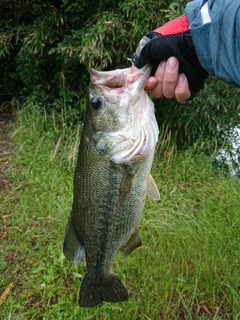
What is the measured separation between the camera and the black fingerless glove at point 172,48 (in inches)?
61.8

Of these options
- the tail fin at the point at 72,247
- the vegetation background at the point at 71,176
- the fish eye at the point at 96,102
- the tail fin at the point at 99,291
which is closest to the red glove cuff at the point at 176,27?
the fish eye at the point at 96,102

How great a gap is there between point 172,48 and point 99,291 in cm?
123

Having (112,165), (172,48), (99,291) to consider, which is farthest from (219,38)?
(99,291)

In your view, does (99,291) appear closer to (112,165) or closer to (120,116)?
(112,165)

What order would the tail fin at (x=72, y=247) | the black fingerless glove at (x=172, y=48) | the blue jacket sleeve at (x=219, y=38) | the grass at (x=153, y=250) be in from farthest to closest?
1. the grass at (x=153, y=250)
2. the tail fin at (x=72, y=247)
3. the black fingerless glove at (x=172, y=48)
4. the blue jacket sleeve at (x=219, y=38)

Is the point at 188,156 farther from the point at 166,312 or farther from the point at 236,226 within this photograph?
the point at 166,312

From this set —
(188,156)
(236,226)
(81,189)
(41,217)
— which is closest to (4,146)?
(41,217)

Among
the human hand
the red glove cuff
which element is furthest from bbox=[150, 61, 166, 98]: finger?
the red glove cuff

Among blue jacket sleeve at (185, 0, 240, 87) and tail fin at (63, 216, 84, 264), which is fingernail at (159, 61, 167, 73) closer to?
blue jacket sleeve at (185, 0, 240, 87)

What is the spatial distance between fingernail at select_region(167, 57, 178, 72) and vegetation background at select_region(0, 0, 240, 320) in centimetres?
163

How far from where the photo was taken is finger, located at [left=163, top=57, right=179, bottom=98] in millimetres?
1599

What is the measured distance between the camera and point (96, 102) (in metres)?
1.72

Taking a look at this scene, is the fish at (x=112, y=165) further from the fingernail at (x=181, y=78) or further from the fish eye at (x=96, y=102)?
the fingernail at (x=181, y=78)

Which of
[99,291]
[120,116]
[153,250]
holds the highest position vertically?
[120,116]
